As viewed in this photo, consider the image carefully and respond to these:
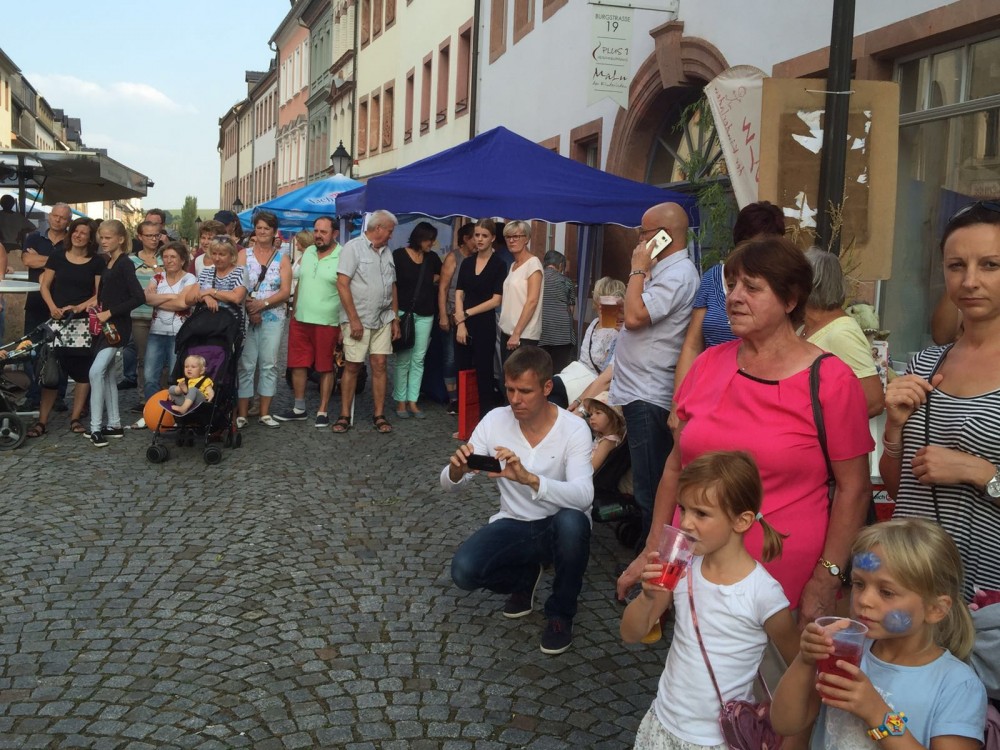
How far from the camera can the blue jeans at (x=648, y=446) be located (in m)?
5.52

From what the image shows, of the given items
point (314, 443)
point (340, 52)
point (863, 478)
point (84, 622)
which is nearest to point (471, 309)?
point (314, 443)

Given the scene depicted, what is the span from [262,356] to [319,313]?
0.68 m

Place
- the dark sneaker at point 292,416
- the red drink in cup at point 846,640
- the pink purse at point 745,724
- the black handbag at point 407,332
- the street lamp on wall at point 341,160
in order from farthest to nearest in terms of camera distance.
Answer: the street lamp on wall at point 341,160
the black handbag at point 407,332
the dark sneaker at point 292,416
the pink purse at point 745,724
the red drink in cup at point 846,640

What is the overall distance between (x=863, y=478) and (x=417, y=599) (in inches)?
114

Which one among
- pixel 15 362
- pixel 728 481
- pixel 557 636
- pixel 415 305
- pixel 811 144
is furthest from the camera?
pixel 415 305

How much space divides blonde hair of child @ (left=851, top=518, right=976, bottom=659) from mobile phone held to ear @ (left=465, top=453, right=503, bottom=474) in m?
2.14

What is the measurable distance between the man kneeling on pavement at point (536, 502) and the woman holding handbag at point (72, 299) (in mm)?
5415

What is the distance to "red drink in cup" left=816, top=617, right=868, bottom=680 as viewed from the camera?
7.56 feet

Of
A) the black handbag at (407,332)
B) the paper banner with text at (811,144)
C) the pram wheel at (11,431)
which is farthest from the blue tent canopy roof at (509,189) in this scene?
the paper banner with text at (811,144)

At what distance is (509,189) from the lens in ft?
34.1

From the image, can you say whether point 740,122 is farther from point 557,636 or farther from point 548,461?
point 557,636

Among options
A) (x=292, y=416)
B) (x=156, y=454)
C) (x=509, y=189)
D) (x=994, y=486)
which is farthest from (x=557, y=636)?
(x=292, y=416)

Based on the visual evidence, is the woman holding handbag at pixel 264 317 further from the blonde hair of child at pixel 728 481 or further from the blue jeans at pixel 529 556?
the blonde hair of child at pixel 728 481

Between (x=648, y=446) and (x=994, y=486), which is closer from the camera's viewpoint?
(x=994, y=486)
